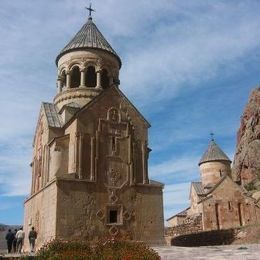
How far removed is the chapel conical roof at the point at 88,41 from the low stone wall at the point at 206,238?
1115 centimetres

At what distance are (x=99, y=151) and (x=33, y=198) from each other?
3726 millimetres

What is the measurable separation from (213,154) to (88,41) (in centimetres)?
1851

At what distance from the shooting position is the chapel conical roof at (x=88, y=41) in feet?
54.6

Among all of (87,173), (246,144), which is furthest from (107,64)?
(246,144)

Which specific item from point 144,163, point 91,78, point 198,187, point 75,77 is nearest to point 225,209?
point 198,187

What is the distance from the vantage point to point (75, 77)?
17188 mm

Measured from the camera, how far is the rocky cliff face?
3547 cm

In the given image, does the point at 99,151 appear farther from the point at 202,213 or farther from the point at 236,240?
the point at 202,213

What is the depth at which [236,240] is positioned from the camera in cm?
2108

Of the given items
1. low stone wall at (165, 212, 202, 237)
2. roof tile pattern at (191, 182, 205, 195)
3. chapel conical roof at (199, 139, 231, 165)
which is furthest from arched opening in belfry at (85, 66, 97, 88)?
roof tile pattern at (191, 182, 205, 195)

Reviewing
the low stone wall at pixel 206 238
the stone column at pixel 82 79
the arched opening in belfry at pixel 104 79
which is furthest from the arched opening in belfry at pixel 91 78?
the low stone wall at pixel 206 238

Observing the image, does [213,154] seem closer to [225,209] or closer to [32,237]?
[225,209]

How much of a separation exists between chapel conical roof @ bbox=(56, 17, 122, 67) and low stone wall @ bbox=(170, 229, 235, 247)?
36.6 ft

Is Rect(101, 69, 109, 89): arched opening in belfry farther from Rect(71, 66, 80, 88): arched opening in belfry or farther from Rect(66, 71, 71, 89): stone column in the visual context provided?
Rect(66, 71, 71, 89): stone column
